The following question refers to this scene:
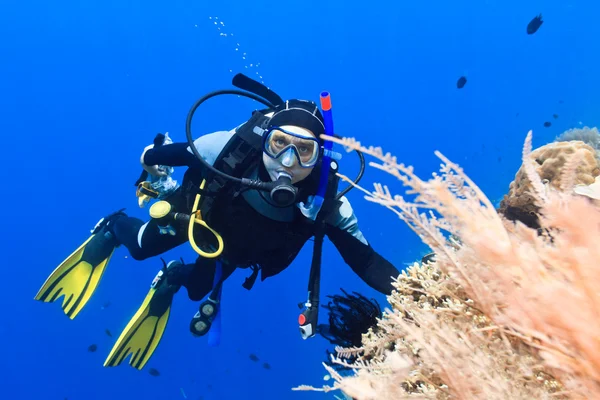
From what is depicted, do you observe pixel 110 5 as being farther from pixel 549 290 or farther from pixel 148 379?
pixel 549 290

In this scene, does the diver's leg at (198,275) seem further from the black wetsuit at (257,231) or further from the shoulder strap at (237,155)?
the shoulder strap at (237,155)

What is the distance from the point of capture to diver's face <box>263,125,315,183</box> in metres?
3.36

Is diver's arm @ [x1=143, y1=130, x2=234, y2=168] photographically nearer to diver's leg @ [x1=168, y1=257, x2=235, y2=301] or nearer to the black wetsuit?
the black wetsuit

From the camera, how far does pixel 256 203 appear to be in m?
3.97

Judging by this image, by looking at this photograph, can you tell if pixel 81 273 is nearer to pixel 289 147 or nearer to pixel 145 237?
pixel 145 237

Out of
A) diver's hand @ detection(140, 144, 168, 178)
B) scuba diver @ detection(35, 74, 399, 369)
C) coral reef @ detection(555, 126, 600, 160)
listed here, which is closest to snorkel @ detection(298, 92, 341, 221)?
scuba diver @ detection(35, 74, 399, 369)

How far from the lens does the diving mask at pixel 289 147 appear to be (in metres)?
3.36

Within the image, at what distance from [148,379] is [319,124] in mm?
21633

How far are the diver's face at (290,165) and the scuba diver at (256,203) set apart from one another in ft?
0.04

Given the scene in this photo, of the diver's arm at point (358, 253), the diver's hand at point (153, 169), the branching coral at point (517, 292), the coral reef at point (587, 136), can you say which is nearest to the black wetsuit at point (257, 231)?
the diver's arm at point (358, 253)

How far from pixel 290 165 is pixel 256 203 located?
0.82 meters

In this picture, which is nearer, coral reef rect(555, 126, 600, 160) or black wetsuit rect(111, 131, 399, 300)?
black wetsuit rect(111, 131, 399, 300)

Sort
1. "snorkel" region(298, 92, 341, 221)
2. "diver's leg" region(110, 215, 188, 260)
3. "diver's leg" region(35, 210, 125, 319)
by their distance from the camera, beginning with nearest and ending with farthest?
"snorkel" region(298, 92, 341, 221), "diver's leg" region(110, 215, 188, 260), "diver's leg" region(35, 210, 125, 319)

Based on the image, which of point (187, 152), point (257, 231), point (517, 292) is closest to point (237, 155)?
point (187, 152)
